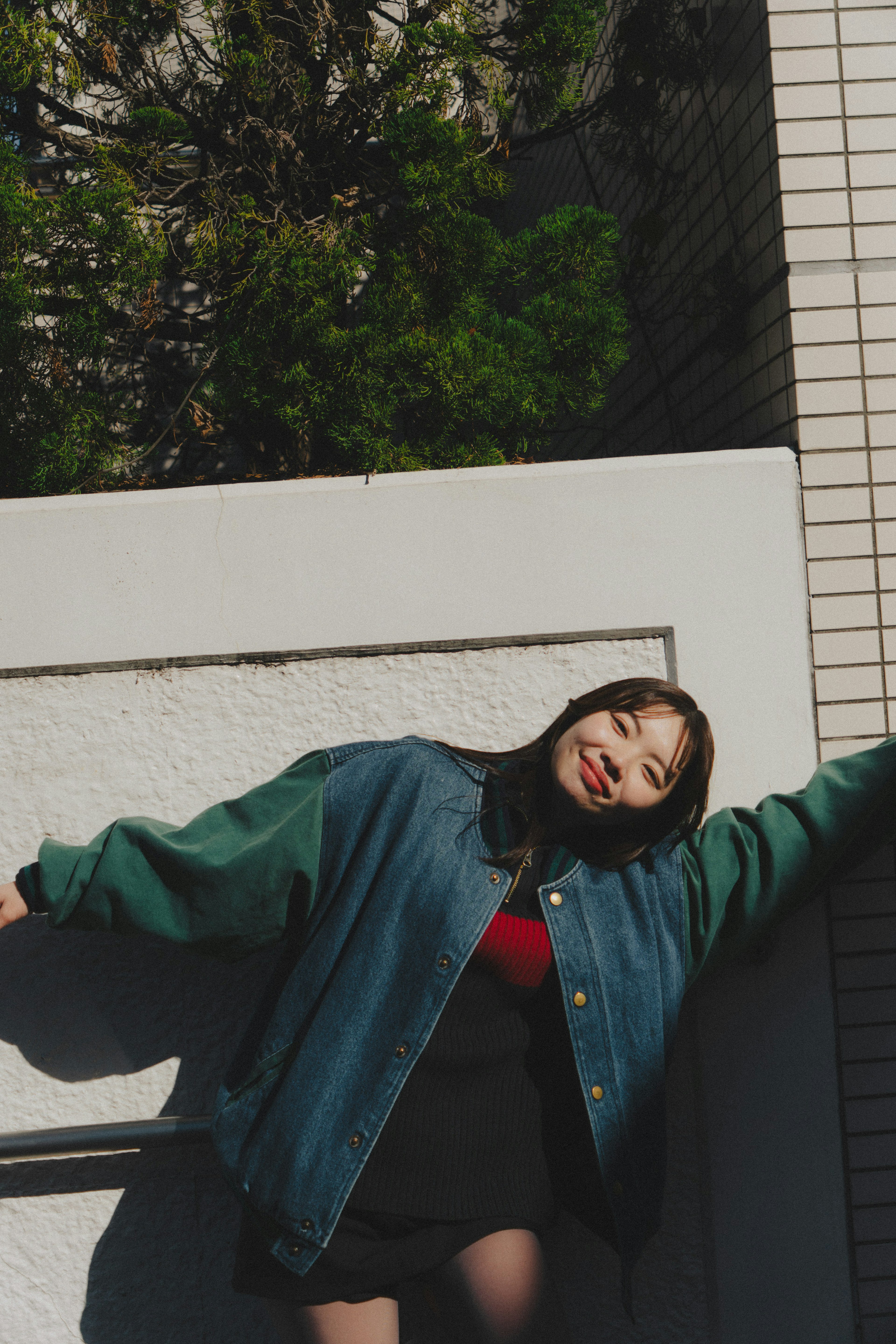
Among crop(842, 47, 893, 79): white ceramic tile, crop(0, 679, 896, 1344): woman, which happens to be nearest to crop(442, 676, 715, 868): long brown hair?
crop(0, 679, 896, 1344): woman

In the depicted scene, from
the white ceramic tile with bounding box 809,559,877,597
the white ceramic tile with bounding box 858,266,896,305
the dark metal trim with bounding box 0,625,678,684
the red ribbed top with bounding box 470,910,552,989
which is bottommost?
the red ribbed top with bounding box 470,910,552,989

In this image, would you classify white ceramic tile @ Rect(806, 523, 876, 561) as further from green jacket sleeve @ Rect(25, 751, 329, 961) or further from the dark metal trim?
green jacket sleeve @ Rect(25, 751, 329, 961)

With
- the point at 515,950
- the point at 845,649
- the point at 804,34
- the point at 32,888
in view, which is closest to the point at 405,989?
the point at 515,950

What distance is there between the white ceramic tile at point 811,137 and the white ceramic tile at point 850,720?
1.33m

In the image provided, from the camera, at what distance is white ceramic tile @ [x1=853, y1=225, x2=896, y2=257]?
7.29 feet

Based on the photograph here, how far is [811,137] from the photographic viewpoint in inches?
87.7

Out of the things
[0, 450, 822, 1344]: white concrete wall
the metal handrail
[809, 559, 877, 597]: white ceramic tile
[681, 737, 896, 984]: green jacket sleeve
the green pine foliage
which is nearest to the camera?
[681, 737, 896, 984]: green jacket sleeve

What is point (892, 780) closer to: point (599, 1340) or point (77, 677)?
point (599, 1340)

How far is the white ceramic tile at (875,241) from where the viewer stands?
2.22 meters

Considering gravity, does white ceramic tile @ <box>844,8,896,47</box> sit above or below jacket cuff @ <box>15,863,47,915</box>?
above

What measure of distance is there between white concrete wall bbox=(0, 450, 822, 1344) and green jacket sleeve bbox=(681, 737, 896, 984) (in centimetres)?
24

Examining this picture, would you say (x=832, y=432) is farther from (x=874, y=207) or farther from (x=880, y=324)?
(x=874, y=207)

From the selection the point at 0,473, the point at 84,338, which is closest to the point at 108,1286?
the point at 0,473

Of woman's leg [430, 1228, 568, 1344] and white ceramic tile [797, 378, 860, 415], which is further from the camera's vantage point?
white ceramic tile [797, 378, 860, 415]
